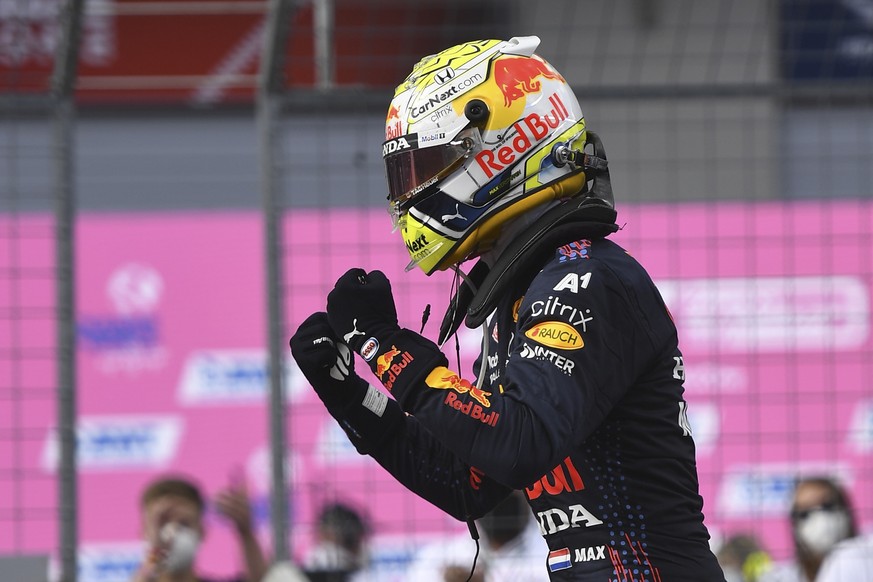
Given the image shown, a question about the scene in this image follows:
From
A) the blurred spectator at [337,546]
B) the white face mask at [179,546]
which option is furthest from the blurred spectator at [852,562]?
the white face mask at [179,546]

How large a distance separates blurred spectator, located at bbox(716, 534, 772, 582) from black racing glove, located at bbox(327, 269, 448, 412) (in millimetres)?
3651

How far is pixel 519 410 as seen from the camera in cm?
256

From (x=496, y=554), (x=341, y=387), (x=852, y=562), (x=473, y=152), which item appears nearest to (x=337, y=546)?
(x=496, y=554)

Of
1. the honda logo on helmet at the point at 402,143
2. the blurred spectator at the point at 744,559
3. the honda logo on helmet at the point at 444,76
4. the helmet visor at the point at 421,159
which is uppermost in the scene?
the honda logo on helmet at the point at 444,76

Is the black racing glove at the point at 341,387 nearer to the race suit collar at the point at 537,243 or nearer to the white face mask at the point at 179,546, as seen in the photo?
the race suit collar at the point at 537,243

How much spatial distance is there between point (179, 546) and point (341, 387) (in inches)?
114

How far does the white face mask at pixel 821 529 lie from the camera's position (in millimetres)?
6090

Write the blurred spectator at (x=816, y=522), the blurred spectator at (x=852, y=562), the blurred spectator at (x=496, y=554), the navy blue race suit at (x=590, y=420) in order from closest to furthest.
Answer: the navy blue race suit at (x=590, y=420)
the blurred spectator at (x=496, y=554)
the blurred spectator at (x=852, y=562)
the blurred spectator at (x=816, y=522)

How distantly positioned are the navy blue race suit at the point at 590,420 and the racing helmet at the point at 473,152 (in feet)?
0.60

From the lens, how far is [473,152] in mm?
2979

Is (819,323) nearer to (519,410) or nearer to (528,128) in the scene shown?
(528,128)

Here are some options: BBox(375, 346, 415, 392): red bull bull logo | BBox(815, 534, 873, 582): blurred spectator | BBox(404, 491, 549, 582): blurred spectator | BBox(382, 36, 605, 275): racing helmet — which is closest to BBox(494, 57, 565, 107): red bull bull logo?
BBox(382, 36, 605, 275): racing helmet

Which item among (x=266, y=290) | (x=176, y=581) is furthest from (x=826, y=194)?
(x=176, y=581)

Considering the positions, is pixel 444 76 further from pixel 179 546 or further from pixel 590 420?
pixel 179 546
